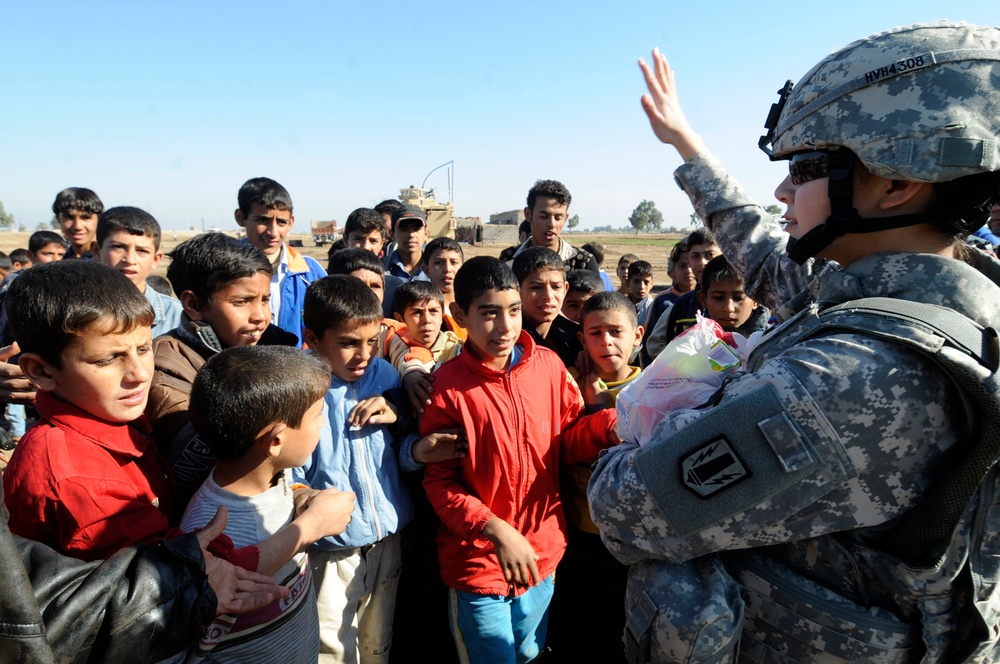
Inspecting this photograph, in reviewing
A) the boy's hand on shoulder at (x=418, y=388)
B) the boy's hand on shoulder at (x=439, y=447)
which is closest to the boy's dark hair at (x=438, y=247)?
the boy's hand on shoulder at (x=418, y=388)

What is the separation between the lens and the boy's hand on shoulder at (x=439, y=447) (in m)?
2.35

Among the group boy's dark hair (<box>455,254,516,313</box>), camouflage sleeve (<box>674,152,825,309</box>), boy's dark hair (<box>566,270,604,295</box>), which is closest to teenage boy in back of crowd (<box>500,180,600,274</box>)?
boy's dark hair (<box>566,270,604,295</box>)

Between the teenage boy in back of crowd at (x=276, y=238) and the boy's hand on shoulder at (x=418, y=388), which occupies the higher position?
the teenage boy in back of crowd at (x=276, y=238)

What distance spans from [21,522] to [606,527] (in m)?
1.55

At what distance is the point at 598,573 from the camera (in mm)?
2857

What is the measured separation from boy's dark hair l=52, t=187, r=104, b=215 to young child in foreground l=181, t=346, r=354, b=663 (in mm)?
4785

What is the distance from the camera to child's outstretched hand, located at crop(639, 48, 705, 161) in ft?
6.97

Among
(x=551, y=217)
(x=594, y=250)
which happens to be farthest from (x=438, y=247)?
(x=594, y=250)

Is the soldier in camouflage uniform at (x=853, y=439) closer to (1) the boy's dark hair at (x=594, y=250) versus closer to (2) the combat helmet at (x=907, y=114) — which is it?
(2) the combat helmet at (x=907, y=114)

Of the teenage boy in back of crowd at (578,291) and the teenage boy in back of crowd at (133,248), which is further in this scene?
the teenage boy in back of crowd at (578,291)

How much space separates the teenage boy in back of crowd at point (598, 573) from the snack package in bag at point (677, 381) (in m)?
1.27

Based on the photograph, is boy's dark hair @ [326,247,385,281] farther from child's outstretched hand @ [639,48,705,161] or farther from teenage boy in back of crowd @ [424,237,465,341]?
child's outstretched hand @ [639,48,705,161]

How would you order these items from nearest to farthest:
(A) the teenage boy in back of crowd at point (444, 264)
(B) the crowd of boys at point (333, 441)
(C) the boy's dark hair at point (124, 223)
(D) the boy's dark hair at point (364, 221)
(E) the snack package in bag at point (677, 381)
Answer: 1. (E) the snack package in bag at point (677, 381)
2. (B) the crowd of boys at point (333, 441)
3. (C) the boy's dark hair at point (124, 223)
4. (A) the teenage boy in back of crowd at point (444, 264)
5. (D) the boy's dark hair at point (364, 221)

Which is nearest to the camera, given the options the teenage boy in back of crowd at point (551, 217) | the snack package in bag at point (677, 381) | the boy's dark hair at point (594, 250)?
the snack package in bag at point (677, 381)
